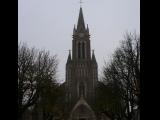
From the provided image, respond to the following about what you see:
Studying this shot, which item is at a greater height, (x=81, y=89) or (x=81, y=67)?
(x=81, y=67)

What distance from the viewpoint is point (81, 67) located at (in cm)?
12094

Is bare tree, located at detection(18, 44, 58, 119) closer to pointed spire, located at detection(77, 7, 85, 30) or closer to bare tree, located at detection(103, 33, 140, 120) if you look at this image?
bare tree, located at detection(103, 33, 140, 120)

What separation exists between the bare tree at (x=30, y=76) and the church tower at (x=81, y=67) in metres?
73.7

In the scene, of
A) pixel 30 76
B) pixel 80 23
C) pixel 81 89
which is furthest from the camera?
pixel 80 23

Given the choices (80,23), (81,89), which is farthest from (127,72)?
(80,23)

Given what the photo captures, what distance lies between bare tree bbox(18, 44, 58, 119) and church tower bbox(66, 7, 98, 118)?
2901 inches

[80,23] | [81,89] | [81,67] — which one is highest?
[80,23]

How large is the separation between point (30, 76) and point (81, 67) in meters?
83.5

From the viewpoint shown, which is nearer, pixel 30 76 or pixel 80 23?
pixel 30 76

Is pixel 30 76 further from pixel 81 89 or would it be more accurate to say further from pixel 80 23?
pixel 80 23

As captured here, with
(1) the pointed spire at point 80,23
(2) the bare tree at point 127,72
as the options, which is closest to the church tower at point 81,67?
(1) the pointed spire at point 80,23

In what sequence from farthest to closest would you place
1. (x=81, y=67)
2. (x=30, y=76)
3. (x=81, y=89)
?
(x=81, y=67)
(x=81, y=89)
(x=30, y=76)

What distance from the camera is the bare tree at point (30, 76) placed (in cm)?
3678

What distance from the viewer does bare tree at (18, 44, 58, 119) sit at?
121 feet
